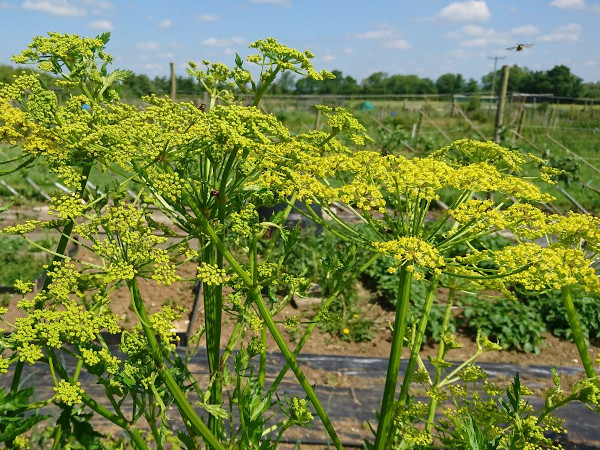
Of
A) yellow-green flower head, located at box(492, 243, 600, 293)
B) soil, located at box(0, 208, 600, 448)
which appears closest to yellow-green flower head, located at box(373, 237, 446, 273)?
yellow-green flower head, located at box(492, 243, 600, 293)

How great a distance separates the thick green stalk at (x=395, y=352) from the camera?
1875 millimetres

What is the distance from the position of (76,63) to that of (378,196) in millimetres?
1207

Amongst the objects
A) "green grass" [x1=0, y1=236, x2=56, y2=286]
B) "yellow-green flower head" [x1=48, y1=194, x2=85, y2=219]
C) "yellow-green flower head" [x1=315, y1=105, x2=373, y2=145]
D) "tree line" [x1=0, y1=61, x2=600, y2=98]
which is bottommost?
"green grass" [x1=0, y1=236, x2=56, y2=286]

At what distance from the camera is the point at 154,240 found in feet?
5.49

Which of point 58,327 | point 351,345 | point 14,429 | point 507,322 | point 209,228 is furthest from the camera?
point 507,322

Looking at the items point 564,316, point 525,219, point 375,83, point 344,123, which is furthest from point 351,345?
point 375,83

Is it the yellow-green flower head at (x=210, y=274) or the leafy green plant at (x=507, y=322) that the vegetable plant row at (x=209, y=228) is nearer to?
the yellow-green flower head at (x=210, y=274)

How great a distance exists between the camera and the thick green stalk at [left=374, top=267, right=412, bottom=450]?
1875mm

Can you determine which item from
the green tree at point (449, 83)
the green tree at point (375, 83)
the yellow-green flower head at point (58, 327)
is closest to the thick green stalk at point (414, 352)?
the yellow-green flower head at point (58, 327)

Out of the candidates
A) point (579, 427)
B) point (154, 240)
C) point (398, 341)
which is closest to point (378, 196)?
point (398, 341)

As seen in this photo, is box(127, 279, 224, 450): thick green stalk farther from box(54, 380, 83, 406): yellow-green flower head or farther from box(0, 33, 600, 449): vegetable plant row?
box(54, 380, 83, 406): yellow-green flower head

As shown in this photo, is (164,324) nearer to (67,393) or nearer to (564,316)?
(67,393)

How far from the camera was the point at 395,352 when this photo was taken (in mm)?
1899

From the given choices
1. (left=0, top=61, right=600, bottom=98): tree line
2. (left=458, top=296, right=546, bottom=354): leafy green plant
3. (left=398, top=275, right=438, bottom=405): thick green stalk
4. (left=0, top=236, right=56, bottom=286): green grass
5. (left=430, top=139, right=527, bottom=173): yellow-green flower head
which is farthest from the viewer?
(left=0, top=61, right=600, bottom=98): tree line
